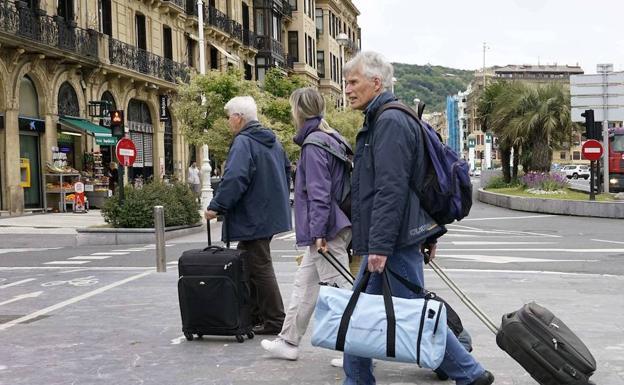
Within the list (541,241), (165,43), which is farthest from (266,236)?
(165,43)

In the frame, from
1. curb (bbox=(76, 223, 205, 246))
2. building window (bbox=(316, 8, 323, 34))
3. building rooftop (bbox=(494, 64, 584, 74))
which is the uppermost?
building rooftop (bbox=(494, 64, 584, 74))

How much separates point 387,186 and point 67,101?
83.3 ft

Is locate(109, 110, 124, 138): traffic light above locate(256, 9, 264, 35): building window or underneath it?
underneath

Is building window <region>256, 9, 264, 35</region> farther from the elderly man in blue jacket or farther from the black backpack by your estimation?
the elderly man in blue jacket

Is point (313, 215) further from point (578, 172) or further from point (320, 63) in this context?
point (578, 172)

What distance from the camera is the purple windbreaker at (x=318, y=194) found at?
5.02m

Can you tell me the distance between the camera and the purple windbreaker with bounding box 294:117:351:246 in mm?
5020

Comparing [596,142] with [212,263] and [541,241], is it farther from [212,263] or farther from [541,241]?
[212,263]

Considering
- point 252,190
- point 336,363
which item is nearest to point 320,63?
point 252,190

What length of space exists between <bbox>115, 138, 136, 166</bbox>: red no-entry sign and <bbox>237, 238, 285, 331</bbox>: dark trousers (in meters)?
11.9

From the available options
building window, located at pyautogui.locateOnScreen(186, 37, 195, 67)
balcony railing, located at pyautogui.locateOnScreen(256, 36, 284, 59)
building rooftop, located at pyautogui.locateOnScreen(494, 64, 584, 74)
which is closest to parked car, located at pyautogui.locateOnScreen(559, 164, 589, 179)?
balcony railing, located at pyautogui.locateOnScreen(256, 36, 284, 59)

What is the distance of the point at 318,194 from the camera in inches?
198

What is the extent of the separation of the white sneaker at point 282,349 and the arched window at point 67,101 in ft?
76.4

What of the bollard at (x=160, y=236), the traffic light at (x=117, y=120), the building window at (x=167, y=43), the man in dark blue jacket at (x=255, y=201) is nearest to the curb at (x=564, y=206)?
the traffic light at (x=117, y=120)
